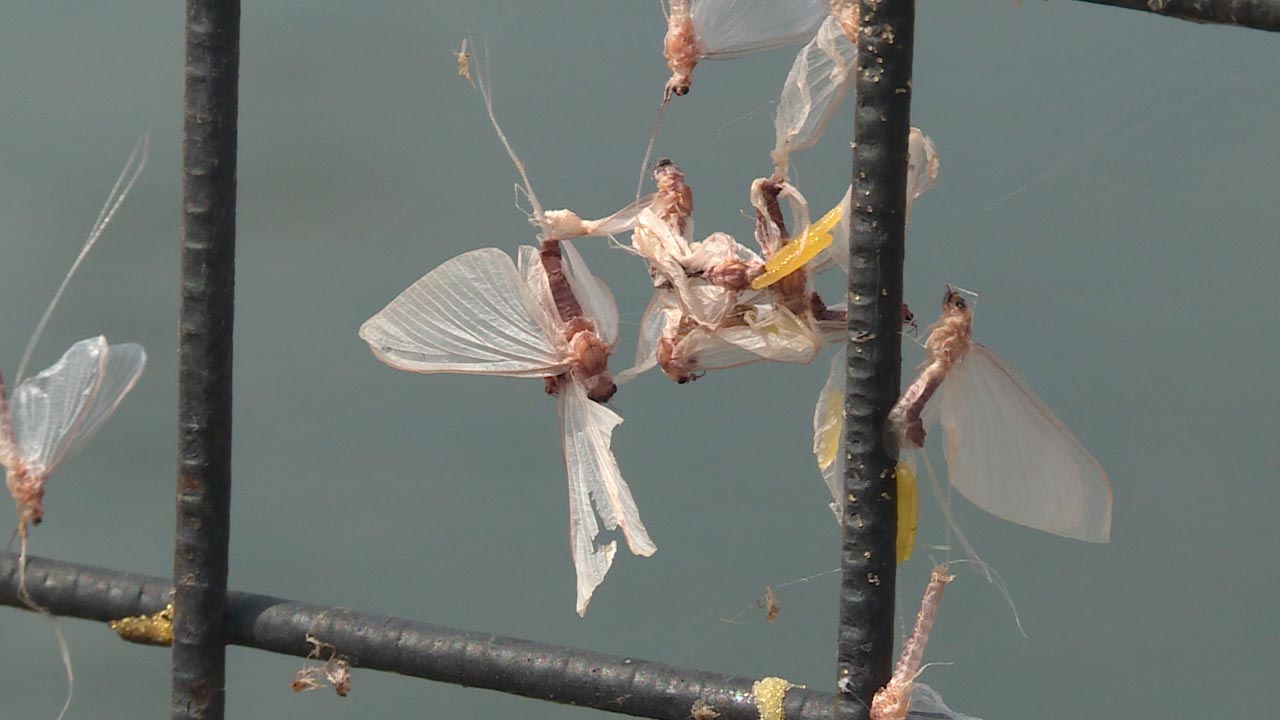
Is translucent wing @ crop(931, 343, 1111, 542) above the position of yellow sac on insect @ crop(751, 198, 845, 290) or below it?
below

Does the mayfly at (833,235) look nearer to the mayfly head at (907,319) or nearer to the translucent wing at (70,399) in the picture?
the mayfly head at (907,319)

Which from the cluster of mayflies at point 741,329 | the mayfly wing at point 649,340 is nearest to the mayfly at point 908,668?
the cluster of mayflies at point 741,329

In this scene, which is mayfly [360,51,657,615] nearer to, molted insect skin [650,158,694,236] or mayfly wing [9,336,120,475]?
molted insect skin [650,158,694,236]

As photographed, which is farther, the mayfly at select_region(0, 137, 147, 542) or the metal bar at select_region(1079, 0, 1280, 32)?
the mayfly at select_region(0, 137, 147, 542)

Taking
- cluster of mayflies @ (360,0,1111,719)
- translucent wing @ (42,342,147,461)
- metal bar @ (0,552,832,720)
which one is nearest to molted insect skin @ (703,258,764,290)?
cluster of mayflies @ (360,0,1111,719)

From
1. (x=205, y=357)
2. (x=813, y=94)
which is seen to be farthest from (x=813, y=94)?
(x=205, y=357)

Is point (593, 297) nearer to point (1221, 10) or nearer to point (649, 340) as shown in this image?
point (649, 340)
